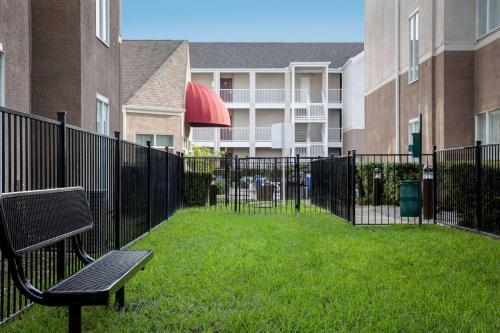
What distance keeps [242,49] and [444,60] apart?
33.6 meters

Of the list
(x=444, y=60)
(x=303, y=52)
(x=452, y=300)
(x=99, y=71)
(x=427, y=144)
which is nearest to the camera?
(x=452, y=300)

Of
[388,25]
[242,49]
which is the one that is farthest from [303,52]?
[388,25]

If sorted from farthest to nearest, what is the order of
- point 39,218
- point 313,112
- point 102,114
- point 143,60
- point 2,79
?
point 313,112, point 143,60, point 102,114, point 2,79, point 39,218

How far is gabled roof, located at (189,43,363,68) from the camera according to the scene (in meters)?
48.6

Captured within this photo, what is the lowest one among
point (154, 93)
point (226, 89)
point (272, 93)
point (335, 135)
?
point (335, 135)

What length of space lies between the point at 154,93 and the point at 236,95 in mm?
20889

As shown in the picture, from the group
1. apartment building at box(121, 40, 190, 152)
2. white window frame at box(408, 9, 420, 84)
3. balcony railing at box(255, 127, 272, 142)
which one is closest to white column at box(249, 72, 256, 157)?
balcony railing at box(255, 127, 272, 142)

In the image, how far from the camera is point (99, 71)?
1625 centimetres

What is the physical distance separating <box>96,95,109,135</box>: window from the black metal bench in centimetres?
1109

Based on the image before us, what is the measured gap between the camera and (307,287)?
6730 millimetres

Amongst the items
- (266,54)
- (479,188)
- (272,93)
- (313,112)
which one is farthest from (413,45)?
(266,54)

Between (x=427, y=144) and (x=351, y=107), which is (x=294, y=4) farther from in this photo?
(x=427, y=144)

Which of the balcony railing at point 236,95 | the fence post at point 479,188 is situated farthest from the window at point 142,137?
the balcony railing at point 236,95

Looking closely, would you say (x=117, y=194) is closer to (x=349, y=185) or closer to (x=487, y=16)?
(x=349, y=185)
